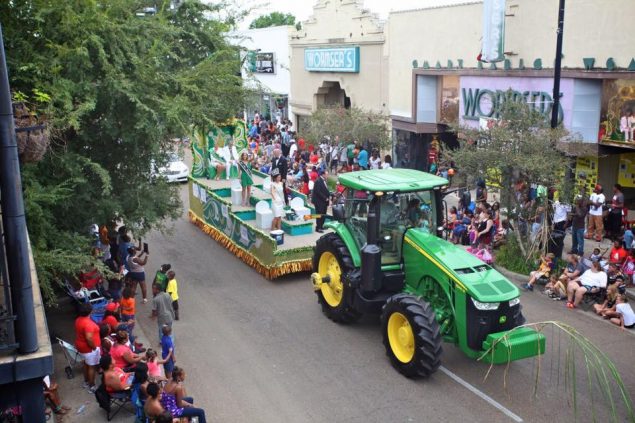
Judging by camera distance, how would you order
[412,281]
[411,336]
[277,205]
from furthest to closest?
[277,205] → [412,281] → [411,336]

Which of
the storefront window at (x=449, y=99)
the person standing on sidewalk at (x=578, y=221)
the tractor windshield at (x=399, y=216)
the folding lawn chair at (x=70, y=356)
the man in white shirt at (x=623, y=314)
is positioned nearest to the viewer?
the folding lawn chair at (x=70, y=356)

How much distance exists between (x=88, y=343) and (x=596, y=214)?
39.5 feet

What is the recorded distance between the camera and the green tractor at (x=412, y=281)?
27.9ft

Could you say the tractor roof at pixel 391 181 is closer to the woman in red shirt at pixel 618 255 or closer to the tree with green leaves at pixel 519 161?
the tree with green leaves at pixel 519 161

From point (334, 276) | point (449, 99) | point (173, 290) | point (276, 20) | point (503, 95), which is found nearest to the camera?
point (334, 276)

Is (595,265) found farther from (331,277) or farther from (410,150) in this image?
(410,150)

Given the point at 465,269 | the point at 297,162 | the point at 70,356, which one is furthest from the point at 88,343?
the point at 297,162

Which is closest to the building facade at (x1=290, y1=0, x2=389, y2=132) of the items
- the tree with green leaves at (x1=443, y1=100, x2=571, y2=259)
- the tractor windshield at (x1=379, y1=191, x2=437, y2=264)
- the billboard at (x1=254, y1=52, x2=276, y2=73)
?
the billboard at (x1=254, y1=52, x2=276, y2=73)

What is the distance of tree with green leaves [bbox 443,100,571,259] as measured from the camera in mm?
12922

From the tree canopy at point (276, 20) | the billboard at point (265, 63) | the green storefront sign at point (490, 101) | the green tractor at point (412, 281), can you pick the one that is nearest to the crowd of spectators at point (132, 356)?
the green tractor at point (412, 281)

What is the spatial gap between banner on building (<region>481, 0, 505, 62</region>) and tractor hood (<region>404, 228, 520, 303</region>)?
10.8 m

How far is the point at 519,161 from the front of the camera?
42.0 ft

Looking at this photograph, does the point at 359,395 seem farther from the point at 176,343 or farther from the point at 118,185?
the point at 118,185

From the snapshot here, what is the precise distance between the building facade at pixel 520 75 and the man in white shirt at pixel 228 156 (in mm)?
6197
